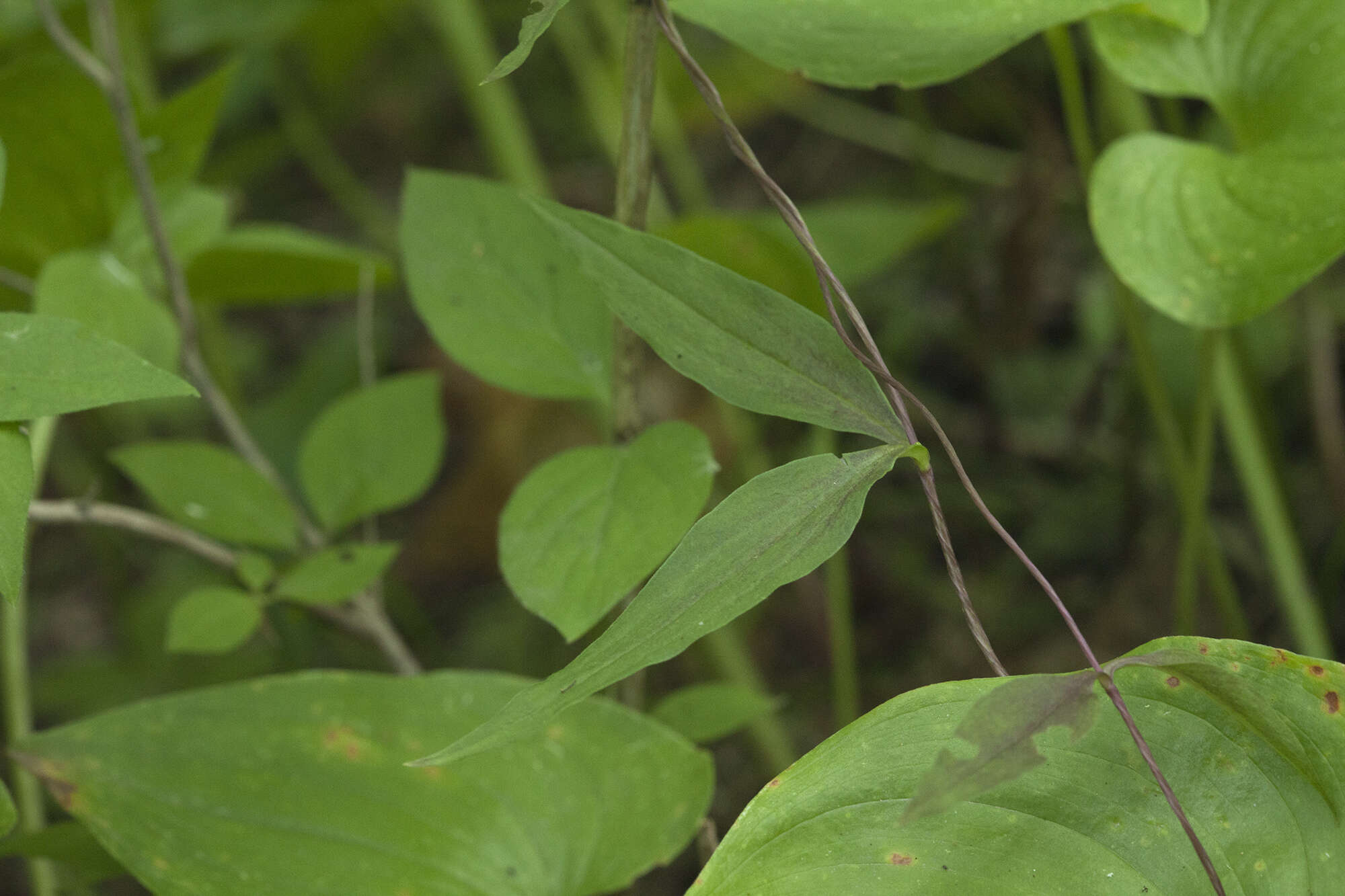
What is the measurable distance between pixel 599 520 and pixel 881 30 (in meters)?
0.28

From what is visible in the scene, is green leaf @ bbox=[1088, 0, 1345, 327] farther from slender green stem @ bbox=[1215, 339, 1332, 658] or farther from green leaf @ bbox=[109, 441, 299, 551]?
green leaf @ bbox=[109, 441, 299, 551]

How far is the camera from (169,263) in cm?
55

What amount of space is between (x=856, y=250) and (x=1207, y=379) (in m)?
0.32

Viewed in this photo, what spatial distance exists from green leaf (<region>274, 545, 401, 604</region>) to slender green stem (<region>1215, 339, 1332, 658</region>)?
0.59 meters

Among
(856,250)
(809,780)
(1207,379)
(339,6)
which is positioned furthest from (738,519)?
(339,6)

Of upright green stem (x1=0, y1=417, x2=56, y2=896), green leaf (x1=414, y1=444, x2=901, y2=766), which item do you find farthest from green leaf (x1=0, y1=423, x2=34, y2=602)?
upright green stem (x1=0, y1=417, x2=56, y2=896)

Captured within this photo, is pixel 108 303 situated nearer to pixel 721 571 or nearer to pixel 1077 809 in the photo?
pixel 721 571

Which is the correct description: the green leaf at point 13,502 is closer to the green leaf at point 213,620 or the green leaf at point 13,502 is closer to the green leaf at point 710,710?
the green leaf at point 213,620

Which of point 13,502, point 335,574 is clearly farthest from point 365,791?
point 13,502

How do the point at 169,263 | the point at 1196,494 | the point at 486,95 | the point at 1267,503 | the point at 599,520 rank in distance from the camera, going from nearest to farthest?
the point at 599,520, the point at 169,263, the point at 1196,494, the point at 1267,503, the point at 486,95

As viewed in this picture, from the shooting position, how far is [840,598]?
783mm

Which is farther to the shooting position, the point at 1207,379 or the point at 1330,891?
the point at 1207,379

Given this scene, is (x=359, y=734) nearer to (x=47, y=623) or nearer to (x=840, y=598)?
(x=840, y=598)

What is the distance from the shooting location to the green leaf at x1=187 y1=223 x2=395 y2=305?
28.3 inches
